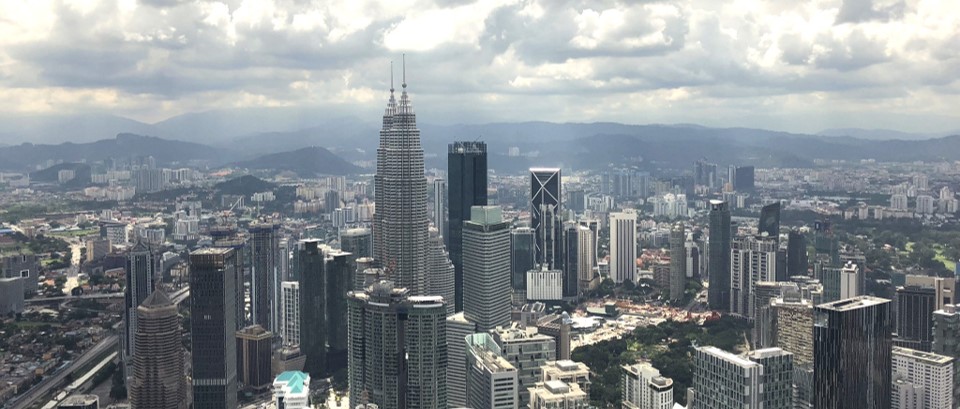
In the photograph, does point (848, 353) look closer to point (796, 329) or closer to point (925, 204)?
point (796, 329)

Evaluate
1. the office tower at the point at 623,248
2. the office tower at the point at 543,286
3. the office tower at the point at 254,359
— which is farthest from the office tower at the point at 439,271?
the office tower at the point at 623,248

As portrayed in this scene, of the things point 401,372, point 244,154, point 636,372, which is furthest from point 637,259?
point 401,372

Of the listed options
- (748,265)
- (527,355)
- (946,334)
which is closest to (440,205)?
(748,265)

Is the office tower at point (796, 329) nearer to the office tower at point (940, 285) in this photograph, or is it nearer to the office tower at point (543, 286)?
the office tower at point (940, 285)

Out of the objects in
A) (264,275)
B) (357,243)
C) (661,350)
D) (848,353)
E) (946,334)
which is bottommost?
(661,350)

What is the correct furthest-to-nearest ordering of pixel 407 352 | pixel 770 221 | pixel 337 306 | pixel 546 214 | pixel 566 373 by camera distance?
1. pixel 546 214
2. pixel 770 221
3. pixel 337 306
4. pixel 407 352
5. pixel 566 373

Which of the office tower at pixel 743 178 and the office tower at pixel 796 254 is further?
the office tower at pixel 743 178
